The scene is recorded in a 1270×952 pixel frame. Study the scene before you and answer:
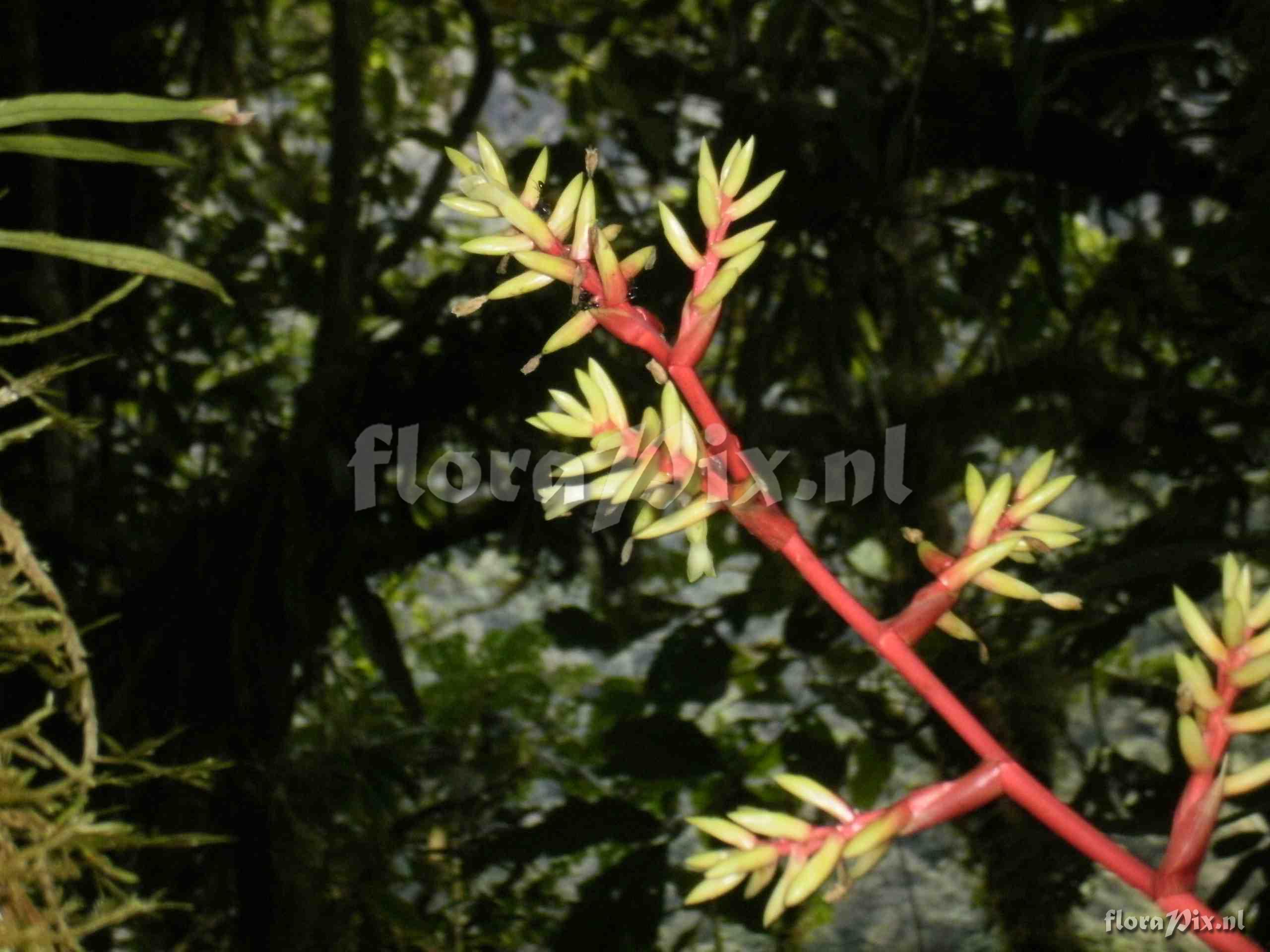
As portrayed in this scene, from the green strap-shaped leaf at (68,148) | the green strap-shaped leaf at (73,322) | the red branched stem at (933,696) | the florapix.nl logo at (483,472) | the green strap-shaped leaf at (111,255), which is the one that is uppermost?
the green strap-shaped leaf at (68,148)

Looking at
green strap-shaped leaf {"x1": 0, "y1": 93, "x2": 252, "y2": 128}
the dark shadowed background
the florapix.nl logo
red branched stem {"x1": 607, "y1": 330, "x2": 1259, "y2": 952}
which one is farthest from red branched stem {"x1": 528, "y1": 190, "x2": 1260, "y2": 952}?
the florapix.nl logo

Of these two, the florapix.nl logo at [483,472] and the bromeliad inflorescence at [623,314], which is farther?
the florapix.nl logo at [483,472]

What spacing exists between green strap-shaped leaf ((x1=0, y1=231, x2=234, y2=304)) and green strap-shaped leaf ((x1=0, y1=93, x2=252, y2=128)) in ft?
0.12

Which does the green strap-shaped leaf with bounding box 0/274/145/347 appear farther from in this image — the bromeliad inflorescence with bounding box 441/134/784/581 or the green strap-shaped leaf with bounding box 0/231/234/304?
the bromeliad inflorescence with bounding box 441/134/784/581

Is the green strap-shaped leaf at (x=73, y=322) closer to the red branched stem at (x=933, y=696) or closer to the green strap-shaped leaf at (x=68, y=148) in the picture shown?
the green strap-shaped leaf at (x=68, y=148)

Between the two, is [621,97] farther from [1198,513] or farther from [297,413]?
[1198,513]

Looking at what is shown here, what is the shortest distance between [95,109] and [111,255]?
0.04 meters

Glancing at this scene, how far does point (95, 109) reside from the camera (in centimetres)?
37

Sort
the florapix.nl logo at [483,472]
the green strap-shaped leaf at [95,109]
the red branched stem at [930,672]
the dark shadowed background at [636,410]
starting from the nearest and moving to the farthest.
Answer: the red branched stem at [930,672] < the green strap-shaped leaf at [95,109] < the dark shadowed background at [636,410] < the florapix.nl logo at [483,472]

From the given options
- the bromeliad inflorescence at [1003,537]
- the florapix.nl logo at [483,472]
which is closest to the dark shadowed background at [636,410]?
the florapix.nl logo at [483,472]

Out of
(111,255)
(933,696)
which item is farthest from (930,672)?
(111,255)

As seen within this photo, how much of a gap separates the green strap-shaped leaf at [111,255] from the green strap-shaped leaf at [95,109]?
4 cm

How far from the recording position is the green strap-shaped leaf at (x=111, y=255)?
1.27 ft

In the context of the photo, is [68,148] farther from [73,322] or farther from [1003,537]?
[1003,537]
